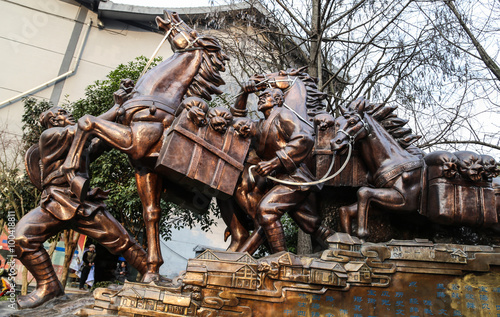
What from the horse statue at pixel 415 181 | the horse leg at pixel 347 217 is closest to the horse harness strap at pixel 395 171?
the horse statue at pixel 415 181

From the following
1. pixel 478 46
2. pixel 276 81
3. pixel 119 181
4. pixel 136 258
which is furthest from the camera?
pixel 119 181

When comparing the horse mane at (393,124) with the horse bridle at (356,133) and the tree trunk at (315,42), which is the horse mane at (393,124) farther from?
the tree trunk at (315,42)

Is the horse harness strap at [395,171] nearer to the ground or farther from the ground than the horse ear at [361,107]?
nearer to the ground

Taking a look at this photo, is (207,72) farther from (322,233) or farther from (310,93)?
(322,233)

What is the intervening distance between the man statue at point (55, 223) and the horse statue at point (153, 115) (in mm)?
389

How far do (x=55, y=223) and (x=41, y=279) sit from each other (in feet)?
2.10

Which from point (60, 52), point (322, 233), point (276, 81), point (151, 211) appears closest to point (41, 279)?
point (151, 211)

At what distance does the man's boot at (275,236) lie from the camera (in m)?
4.34

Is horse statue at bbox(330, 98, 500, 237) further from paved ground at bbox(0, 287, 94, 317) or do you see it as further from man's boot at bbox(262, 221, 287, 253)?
paved ground at bbox(0, 287, 94, 317)

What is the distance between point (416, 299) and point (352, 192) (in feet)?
5.18

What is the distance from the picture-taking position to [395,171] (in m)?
4.43

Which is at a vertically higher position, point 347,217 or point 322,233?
point 347,217

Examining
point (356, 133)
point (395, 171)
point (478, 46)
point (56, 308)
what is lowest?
point (56, 308)

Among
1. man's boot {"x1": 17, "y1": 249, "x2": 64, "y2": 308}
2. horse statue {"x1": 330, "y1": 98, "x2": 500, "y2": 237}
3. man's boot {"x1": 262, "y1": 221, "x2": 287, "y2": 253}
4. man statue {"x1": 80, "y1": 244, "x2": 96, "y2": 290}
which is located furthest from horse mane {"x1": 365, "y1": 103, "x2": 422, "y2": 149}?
man statue {"x1": 80, "y1": 244, "x2": 96, "y2": 290}
